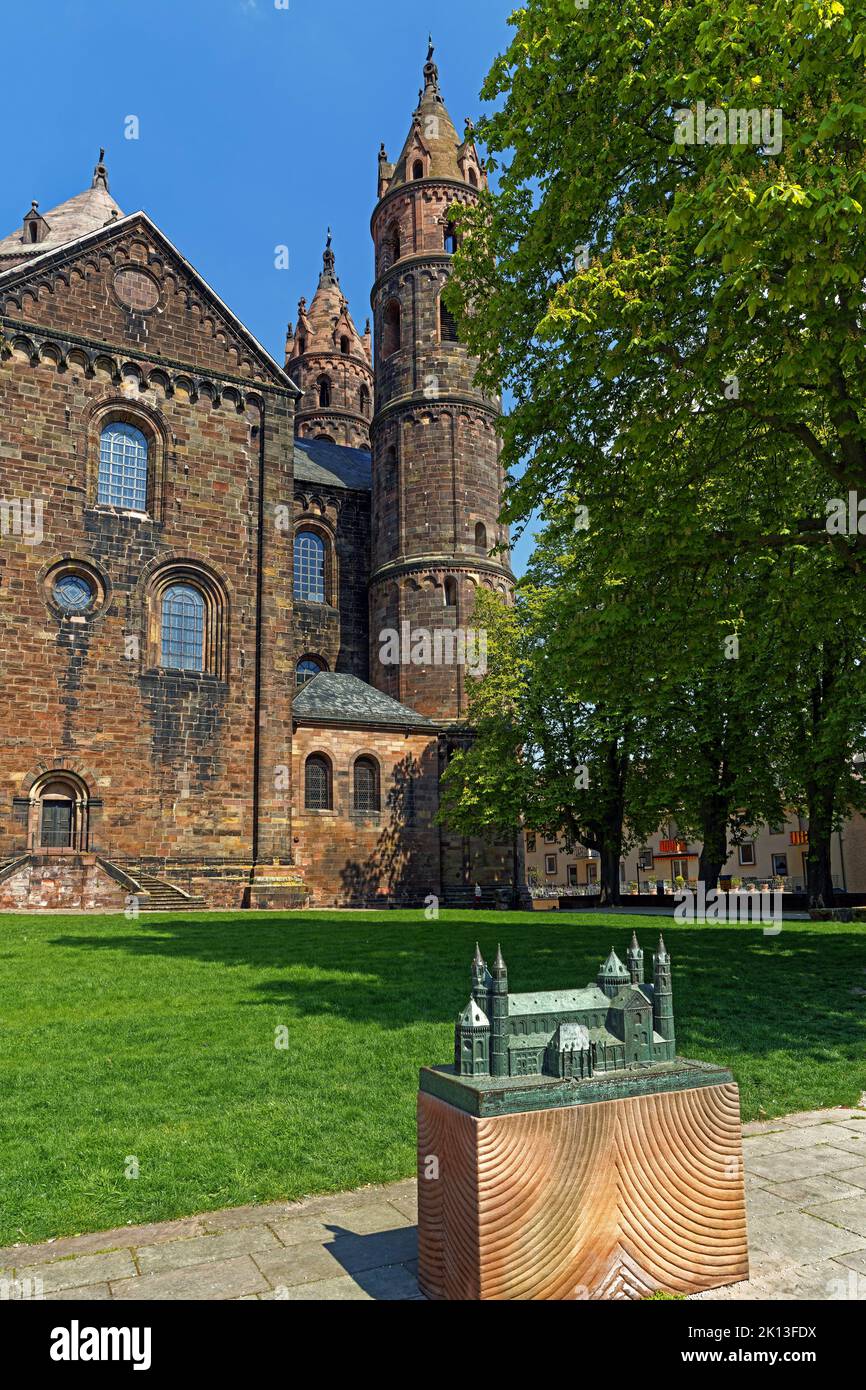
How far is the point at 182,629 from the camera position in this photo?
2959 centimetres

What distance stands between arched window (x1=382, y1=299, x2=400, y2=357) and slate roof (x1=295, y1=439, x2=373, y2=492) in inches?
219

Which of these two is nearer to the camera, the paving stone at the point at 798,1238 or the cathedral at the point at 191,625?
the paving stone at the point at 798,1238

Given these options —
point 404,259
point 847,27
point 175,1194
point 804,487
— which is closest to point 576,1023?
point 175,1194

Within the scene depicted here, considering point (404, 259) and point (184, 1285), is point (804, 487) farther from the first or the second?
point (404, 259)

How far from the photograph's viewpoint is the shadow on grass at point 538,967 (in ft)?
32.2

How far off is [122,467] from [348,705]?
10.8m

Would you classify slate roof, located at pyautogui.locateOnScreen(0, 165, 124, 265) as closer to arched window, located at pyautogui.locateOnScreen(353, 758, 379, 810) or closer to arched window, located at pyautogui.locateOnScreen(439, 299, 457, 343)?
arched window, located at pyautogui.locateOnScreen(439, 299, 457, 343)

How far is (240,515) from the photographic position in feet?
101

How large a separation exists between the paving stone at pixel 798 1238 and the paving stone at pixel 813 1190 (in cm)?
27

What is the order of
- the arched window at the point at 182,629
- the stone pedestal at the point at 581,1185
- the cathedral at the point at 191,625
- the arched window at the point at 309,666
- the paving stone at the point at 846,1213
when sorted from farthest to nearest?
the arched window at the point at 309,666 → the arched window at the point at 182,629 → the cathedral at the point at 191,625 → the paving stone at the point at 846,1213 → the stone pedestal at the point at 581,1185

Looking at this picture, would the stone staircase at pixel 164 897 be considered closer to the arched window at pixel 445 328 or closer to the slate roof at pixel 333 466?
the slate roof at pixel 333 466

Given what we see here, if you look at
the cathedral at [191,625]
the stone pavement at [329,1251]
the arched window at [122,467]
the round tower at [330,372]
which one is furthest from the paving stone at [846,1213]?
the round tower at [330,372]

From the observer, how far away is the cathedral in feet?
88.2

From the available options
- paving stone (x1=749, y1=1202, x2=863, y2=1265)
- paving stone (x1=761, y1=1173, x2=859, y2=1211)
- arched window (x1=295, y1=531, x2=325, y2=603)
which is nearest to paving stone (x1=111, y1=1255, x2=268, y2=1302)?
paving stone (x1=749, y1=1202, x2=863, y2=1265)
